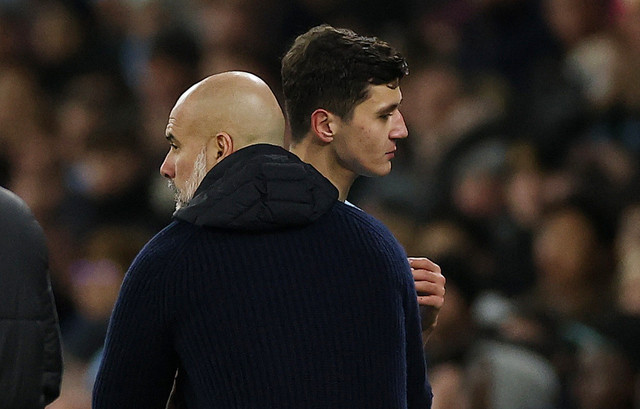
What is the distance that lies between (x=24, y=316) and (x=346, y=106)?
0.68m

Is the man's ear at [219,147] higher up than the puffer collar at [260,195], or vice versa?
the man's ear at [219,147]

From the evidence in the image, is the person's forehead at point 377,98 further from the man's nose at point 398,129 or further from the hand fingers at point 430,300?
the hand fingers at point 430,300

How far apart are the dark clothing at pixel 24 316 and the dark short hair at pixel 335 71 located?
535 millimetres

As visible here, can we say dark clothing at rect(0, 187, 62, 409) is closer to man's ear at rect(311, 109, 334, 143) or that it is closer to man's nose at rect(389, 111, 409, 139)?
man's ear at rect(311, 109, 334, 143)

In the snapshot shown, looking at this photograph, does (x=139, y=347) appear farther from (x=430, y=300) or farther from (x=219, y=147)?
(x=430, y=300)

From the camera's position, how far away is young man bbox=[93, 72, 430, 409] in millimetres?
2328

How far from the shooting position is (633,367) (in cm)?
433

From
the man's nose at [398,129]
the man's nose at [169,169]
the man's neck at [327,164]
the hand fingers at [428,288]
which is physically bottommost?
the hand fingers at [428,288]

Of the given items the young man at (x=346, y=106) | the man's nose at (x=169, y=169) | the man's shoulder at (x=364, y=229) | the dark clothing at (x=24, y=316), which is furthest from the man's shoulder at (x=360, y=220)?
the dark clothing at (x=24, y=316)

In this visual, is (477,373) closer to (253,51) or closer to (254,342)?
(254,342)

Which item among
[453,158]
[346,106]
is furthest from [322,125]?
[453,158]

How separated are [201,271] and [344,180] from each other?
0.42 meters

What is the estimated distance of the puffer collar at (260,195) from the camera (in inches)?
91.4

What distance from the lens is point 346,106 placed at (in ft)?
8.46
